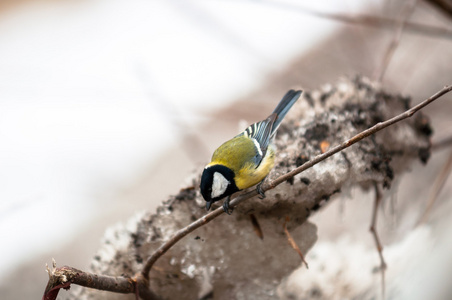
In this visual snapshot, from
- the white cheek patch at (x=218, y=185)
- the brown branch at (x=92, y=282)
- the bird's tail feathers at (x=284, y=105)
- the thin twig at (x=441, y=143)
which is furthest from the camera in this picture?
the thin twig at (x=441, y=143)

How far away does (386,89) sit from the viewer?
1.06 metres

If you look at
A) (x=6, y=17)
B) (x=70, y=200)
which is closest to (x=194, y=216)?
(x=70, y=200)

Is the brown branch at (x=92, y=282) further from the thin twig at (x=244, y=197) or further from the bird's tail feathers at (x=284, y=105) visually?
the bird's tail feathers at (x=284, y=105)

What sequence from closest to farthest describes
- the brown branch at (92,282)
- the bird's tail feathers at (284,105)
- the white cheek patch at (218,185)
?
the brown branch at (92,282) → the white cheek patch at (218,185) → the bird's tail feathers at (284,105)

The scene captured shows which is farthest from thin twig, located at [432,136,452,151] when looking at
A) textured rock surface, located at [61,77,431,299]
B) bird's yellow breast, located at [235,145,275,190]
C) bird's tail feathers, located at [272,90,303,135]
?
bird's yellow breast, located at [235,145,275,190]

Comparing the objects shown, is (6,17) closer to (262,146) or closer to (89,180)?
(89,180)

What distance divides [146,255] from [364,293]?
432 mm

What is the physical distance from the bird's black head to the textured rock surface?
41mm

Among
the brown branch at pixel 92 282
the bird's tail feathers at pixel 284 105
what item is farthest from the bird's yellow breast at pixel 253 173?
the brown branch at pixel 92 282

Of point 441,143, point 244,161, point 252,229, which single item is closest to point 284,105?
point 244,161

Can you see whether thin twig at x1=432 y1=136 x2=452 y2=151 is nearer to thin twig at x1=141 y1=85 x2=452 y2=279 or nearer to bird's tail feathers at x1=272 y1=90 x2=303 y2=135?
bird's tail feathers at x1=272 y1=90 x2=303 y2=135

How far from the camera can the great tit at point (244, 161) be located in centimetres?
86

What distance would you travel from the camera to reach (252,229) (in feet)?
2.98

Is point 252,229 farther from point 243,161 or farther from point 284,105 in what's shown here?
point 284,105
